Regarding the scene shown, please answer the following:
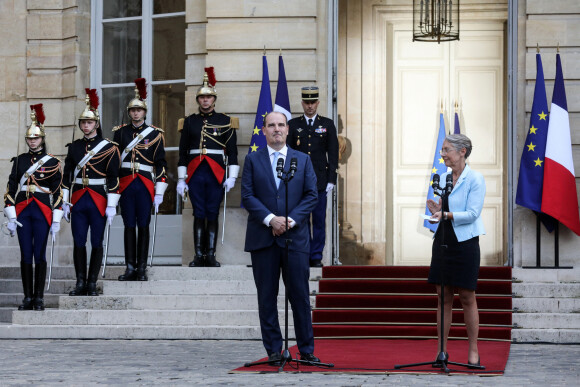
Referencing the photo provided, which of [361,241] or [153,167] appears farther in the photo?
[361,241]

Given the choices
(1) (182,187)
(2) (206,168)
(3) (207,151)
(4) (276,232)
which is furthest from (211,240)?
(4) (276,232)

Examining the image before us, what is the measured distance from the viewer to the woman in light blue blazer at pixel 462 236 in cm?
746

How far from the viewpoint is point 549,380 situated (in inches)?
279

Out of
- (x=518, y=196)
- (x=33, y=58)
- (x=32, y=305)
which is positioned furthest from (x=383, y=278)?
(x=33, y=58)

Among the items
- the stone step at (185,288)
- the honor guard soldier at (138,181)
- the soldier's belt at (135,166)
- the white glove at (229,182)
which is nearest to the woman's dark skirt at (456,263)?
the stone step at (185,288)

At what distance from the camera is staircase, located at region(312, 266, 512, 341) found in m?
9.66

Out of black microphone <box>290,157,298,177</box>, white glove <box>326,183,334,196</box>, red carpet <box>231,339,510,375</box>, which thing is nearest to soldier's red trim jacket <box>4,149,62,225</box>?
white glove <box>326,183,334,196</box>

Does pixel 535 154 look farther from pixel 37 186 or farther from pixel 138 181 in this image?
pixel 37 186

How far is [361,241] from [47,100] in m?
4.01

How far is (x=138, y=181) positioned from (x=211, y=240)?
0.87 meters

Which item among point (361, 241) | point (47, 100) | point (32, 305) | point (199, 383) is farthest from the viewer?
point (361, 241)

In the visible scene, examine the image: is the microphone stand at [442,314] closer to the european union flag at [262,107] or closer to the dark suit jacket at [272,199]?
the dark suit jacket at [272,199]

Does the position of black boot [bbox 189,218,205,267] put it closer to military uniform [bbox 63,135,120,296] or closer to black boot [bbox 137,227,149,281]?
black boot [bbox 137,227,149,281]

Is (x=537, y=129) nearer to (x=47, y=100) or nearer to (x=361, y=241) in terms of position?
(x=361, y=241)
